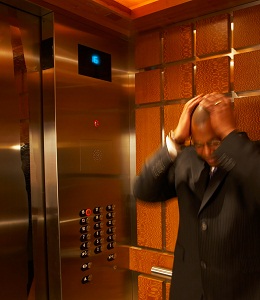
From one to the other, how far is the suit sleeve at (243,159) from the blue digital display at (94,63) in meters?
1.07

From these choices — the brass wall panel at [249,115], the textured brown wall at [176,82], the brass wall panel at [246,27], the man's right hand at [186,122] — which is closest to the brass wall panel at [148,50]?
the textured brown wall at [176,82]

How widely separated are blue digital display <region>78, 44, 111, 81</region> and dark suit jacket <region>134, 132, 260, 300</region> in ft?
2.70

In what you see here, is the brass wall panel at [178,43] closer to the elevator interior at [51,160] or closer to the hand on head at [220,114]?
the elevator interior at [51,160]

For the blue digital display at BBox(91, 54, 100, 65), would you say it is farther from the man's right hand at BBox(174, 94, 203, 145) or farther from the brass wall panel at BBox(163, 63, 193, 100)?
the man's right hand at BBox(174, 94, 203, 145)

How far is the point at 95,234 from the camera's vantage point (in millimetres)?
2039

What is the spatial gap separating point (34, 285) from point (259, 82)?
1.58 m

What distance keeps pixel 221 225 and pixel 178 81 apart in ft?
3.34

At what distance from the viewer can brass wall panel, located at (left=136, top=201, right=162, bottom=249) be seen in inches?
84.1

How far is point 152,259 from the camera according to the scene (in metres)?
2.15

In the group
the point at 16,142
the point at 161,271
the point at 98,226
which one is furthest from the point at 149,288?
the point at 16,142

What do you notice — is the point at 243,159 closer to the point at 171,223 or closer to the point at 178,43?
the point at 171,223

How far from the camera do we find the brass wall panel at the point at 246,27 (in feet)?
5.82

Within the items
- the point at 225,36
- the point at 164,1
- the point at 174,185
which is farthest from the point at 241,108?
the point at 164,1

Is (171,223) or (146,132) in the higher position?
(146,132)
